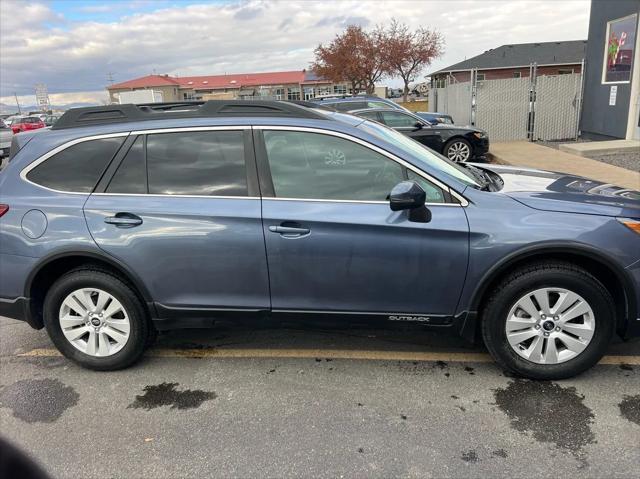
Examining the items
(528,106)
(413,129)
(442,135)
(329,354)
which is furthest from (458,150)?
(329,354)

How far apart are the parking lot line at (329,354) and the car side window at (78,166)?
137 centimetres

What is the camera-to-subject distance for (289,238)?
10.5 feet

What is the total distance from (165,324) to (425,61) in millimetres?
44709

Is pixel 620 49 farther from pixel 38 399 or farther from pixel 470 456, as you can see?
pixel 38 399

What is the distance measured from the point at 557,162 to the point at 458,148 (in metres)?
2.14

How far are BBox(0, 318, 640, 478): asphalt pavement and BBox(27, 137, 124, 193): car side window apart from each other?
4.41 ft

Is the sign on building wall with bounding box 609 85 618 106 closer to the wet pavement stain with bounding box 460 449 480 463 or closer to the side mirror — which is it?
the side mirror

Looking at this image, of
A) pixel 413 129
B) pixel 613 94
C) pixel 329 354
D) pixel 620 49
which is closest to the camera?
pixel 329 354

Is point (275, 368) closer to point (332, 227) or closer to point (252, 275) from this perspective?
point (252, 275)

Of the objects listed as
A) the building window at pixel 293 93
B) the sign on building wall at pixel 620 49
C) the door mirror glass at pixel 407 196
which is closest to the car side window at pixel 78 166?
the door mirror glass at pixel 407 196

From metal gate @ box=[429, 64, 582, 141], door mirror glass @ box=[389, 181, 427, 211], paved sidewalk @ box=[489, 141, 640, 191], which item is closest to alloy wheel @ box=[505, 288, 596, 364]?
door mirror glass @ box=[389, 181, 427, 211]

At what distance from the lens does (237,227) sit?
10.6 ft

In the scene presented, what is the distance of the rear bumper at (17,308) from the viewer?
3533mm

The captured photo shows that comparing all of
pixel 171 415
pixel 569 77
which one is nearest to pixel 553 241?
pixel 171 415
